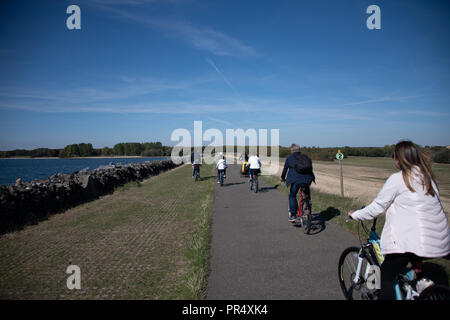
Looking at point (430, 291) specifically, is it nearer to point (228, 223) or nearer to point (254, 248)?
point (254, 248)

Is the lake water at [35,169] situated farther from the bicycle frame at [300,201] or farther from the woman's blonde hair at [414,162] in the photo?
the woman's blonde hair at [414,162]

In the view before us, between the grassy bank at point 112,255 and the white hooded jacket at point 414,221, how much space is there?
7.98ft

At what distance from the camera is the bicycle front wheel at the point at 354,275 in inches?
125

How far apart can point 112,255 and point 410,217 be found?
4.91 meters

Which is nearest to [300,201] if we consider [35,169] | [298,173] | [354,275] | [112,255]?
[298,173]

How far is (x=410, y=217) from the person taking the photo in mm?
2420

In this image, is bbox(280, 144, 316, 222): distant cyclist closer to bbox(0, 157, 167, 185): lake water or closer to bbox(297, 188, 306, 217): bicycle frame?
bbox(297, 188, 306, 217): bicycle frame

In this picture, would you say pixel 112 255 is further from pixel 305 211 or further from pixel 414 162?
pixel 414 162

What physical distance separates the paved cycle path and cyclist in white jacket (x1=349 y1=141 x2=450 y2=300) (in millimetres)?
1207

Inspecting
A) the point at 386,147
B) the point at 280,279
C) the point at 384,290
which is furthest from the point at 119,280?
the point at 386,147

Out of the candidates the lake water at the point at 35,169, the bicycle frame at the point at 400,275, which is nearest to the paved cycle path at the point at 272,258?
the bicycle frame at the point at 400,275

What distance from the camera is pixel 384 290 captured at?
2.61 meters

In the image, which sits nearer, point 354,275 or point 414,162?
point 414,162

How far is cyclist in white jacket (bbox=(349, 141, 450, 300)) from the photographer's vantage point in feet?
7.66
